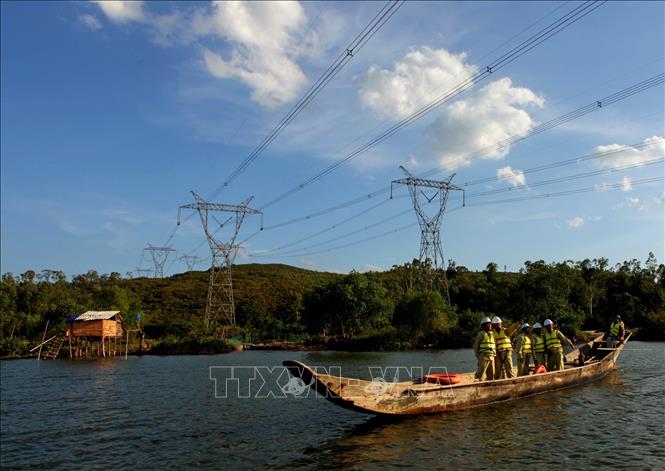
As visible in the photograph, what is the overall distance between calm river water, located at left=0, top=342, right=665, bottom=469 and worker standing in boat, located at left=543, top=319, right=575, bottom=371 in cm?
157

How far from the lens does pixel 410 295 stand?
67500 millimetres

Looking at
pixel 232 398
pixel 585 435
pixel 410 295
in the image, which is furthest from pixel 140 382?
pixel 410 295

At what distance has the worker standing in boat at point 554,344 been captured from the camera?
23.9 meters

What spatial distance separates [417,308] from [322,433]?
156 ft

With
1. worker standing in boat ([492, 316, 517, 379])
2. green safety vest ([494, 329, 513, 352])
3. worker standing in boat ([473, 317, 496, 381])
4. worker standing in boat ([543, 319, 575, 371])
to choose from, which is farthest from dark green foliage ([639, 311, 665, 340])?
worker standing in boat ([473, 317, 496, 381])

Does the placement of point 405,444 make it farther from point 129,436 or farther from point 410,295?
point 410,295

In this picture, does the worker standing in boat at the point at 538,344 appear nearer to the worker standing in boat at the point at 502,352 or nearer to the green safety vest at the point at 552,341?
the green safety vest at the point at 552,341

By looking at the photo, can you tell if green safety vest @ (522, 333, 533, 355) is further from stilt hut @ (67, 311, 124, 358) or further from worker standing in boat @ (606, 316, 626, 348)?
stilt hut @ (67, 311, 124, 358)

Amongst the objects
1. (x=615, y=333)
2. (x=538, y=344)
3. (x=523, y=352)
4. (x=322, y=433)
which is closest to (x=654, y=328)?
(x=615, y=333)

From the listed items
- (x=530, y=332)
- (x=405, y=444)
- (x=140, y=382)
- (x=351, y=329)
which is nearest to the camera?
(x=405, y=444)

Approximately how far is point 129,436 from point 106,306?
73854mm

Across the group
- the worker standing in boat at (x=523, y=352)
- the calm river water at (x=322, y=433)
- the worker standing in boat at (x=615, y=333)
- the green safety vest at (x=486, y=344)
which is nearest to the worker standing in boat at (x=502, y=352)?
the green safety vest at (x=486, y=344)

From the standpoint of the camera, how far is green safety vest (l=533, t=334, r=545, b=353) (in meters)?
24.4

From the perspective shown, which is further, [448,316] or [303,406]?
[448,316]
